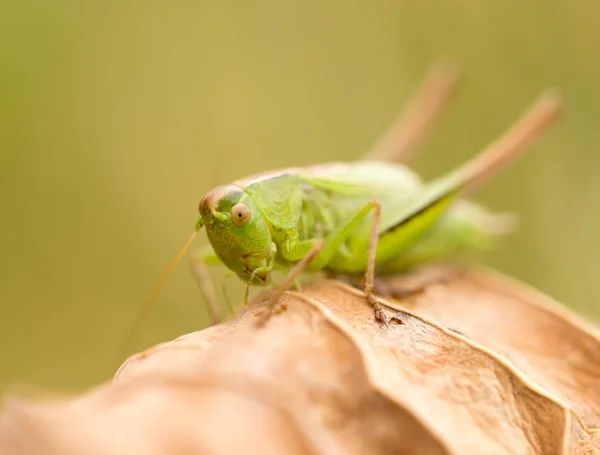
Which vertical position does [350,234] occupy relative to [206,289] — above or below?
above

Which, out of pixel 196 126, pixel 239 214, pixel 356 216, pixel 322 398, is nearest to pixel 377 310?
pixel 322 398

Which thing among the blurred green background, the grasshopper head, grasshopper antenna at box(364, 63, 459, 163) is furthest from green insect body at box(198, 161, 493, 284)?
the blurred green background

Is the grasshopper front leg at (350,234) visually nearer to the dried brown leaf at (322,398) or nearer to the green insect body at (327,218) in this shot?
the green insect body at (327,218)

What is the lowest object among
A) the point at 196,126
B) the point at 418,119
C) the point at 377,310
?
the point at 196,126

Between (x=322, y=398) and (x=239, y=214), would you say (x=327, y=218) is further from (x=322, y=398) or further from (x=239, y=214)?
(x=322, y=398)

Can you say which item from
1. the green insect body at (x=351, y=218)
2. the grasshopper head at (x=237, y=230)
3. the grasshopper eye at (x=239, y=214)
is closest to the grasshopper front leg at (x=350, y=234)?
the green insect body at (x=351, y=218)

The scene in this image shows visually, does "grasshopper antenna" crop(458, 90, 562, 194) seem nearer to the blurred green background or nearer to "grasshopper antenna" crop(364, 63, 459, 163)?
"grasshopper antenna" crop(364, 63, 459, 163)

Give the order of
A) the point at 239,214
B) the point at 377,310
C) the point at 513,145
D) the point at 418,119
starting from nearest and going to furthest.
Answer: the point at 377,310 < the point at 239,214 < the point at 513,145 < the point at 418,119
